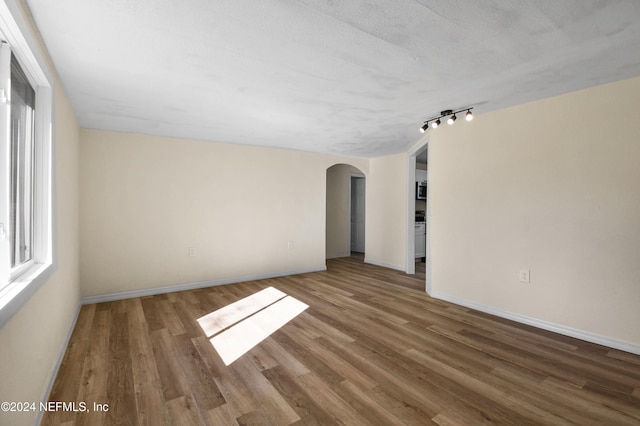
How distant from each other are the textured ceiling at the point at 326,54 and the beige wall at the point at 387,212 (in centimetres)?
251

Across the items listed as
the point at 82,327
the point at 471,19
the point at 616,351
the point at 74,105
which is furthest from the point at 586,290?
the point at 74,105

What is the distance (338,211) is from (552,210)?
490cm

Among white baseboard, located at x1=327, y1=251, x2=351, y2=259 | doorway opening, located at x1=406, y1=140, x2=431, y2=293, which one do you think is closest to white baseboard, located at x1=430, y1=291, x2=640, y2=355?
doorway opening, located at x1=406, y1=140, x2=431, y2=293

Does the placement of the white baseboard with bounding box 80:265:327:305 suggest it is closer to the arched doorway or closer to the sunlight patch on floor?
the sunlight patch on floor

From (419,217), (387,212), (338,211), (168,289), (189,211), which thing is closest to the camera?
(168,289)

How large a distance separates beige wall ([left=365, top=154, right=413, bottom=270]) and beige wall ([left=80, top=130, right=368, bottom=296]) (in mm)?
1372

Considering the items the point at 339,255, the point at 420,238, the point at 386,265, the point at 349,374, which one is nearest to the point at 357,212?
the point at 339,255

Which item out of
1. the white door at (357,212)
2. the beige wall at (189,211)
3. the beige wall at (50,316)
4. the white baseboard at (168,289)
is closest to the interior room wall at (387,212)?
the beige wall at (189,211)

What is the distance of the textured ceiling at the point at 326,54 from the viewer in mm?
1626

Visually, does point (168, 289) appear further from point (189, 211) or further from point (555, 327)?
point (555, 327)

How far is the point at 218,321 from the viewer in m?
3.19

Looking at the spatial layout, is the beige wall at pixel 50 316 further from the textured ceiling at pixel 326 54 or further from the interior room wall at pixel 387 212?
the interior room wall at pixel 387 212

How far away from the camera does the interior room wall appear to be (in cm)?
577

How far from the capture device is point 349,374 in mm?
2174
